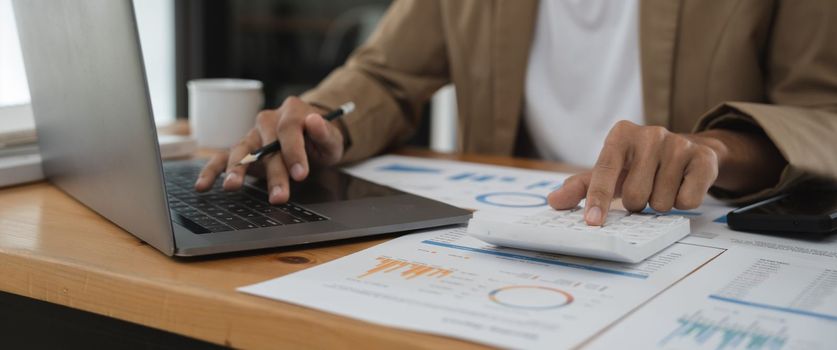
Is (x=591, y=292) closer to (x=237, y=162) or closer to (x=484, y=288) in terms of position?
(x=484, y=288)

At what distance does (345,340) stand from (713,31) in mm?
811

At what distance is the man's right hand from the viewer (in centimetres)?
79

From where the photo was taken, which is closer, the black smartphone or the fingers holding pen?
the black smartphone

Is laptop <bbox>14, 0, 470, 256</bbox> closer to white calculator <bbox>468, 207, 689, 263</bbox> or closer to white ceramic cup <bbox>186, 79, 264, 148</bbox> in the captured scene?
white calculator <bbox>468, 207, 689, 263</bbox>

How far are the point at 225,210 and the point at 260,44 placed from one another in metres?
2.24

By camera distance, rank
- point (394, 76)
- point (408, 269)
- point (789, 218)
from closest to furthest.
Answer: point (408, 269)
point (789, 218)
point (394, 76)

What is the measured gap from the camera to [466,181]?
93 cm

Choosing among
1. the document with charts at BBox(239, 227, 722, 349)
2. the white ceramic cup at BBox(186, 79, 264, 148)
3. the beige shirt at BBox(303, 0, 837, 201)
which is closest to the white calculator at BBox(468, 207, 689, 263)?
the document with charts at BBox(239, 227, 722, 349)

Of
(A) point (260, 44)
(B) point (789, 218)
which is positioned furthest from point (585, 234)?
(A) point (260, 44)

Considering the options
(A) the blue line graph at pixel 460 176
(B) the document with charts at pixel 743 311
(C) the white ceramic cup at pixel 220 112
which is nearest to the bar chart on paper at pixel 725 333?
(B) the document with charts at pixel 743 311

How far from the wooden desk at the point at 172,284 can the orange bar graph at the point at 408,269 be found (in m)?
0.04

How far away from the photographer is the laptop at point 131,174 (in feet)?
1.87

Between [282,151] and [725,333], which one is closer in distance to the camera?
[725,333]

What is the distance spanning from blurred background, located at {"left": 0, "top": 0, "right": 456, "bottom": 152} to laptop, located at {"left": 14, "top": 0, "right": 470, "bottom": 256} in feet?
5.47
